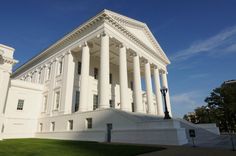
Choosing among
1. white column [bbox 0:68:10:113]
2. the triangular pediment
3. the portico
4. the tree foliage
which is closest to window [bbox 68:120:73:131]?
the portico

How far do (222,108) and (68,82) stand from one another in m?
35.5

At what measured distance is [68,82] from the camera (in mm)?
26891

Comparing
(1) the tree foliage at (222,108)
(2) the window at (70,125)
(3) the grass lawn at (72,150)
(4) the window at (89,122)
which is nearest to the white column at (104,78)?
(4) the window at (89,122)

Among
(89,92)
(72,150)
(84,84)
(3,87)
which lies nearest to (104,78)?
(84,84)

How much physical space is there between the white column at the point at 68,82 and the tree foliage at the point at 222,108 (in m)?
32.3

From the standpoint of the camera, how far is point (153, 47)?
36625 millimetres

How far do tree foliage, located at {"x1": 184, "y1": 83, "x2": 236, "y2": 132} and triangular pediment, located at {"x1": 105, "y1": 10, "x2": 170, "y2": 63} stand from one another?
14720mm

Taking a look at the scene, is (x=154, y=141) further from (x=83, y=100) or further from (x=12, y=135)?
(x=12, y=135)

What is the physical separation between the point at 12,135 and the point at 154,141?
21.5 m

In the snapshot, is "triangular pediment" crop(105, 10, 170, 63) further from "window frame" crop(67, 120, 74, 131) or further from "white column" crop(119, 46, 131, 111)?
"window frame" crop(67, 120, 74, 131)

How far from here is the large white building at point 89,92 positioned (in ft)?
59.9

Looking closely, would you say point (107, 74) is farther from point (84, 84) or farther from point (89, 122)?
point (89, 122)

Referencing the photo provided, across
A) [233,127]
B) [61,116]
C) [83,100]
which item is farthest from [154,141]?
[233,127]

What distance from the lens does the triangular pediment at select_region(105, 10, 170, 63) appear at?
26450 millimetres
